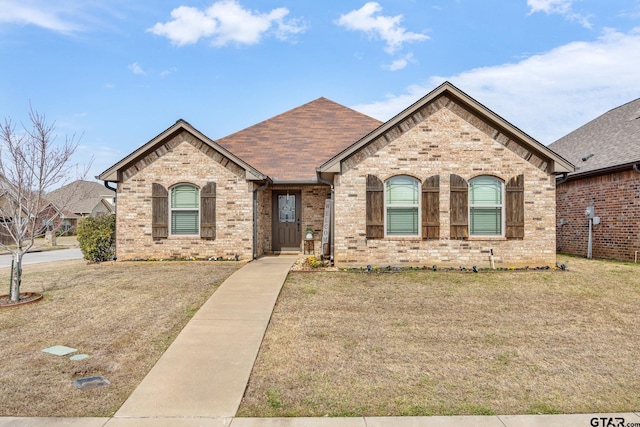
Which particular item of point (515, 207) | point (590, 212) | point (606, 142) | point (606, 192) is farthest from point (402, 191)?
point (606, 142)

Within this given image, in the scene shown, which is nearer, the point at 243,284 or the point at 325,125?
the point at 243,284

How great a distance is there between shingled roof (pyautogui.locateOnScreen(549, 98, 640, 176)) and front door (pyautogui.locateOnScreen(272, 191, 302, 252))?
10786 millimetres

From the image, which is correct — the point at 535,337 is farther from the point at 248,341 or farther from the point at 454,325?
the point at 248,341

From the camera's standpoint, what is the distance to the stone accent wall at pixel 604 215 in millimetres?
12961

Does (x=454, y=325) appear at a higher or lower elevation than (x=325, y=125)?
lower

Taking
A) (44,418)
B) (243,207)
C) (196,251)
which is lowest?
(44,418)

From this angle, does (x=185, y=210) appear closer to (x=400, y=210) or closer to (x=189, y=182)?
(x=189, y=182)

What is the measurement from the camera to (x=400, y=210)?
11320 mm

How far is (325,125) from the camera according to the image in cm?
1864

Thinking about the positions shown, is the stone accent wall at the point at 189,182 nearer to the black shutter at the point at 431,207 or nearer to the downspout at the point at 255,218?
the downspout at the point at 255,218

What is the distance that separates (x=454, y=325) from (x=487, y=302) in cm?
173

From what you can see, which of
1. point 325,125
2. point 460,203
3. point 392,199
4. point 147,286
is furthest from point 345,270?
point 325,125

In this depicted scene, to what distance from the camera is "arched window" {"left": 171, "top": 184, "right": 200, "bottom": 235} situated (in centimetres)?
1283

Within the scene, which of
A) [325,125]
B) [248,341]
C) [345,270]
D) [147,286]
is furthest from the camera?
[325,125]
